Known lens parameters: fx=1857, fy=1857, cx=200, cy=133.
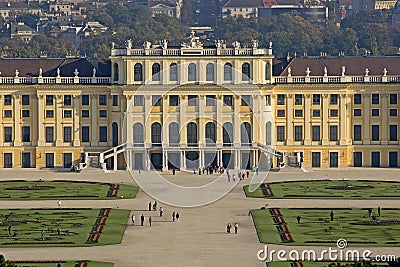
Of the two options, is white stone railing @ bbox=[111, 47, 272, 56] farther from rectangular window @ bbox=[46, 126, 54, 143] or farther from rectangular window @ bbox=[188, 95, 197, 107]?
rectangular window @ bbox=[46, 126, 54, 143]

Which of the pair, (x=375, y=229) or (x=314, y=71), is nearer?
(x=375, y=229)

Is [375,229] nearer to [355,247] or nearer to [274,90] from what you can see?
[355,247]

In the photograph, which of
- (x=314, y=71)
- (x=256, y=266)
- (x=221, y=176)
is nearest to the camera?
(x=256, y=266)

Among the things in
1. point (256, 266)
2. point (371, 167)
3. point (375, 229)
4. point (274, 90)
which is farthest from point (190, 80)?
point (256, 266)

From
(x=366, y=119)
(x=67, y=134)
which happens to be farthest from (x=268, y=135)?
(x=67, y=134)

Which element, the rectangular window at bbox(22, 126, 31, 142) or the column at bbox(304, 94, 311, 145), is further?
the column at bbox(304, 94, 311, 145)

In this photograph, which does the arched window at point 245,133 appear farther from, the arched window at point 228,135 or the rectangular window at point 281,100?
the rectangular window at point 281,100

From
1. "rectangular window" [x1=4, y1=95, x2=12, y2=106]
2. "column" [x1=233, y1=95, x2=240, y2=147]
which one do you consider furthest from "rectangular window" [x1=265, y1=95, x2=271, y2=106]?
"rectangular window" [x1=4, y1=95, x2=12, y2=106]
